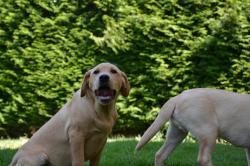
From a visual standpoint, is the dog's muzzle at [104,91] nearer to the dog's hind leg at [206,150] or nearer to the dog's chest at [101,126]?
the dog's chest at [101,126]

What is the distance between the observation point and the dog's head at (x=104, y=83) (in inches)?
180

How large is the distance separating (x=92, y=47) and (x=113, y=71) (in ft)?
19.0

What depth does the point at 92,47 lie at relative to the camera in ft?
34.3

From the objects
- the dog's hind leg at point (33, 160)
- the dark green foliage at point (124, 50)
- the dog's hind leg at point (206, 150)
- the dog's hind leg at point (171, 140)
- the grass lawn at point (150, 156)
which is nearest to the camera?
the dog's hind leg at point (33, 160)

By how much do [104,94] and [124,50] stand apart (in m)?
5.80

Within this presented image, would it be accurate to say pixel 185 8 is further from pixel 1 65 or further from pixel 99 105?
pixel 99 105

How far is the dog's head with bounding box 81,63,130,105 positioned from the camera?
15.0ft

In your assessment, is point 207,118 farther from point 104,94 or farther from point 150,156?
point 150,156

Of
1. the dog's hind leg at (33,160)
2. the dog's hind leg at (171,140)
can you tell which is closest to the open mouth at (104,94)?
the dog's hind leg at (33,160)

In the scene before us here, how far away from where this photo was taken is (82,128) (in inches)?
178

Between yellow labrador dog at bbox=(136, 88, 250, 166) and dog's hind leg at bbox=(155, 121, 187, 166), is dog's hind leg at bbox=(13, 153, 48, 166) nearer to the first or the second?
yellow labrador dog at bbox=(136, 88, 250, 166)

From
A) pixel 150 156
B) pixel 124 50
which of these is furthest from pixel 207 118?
pixel 124 50

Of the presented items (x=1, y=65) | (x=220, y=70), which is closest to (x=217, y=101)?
(x=220, y=70)

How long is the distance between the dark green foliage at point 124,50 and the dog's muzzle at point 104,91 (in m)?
5.55
